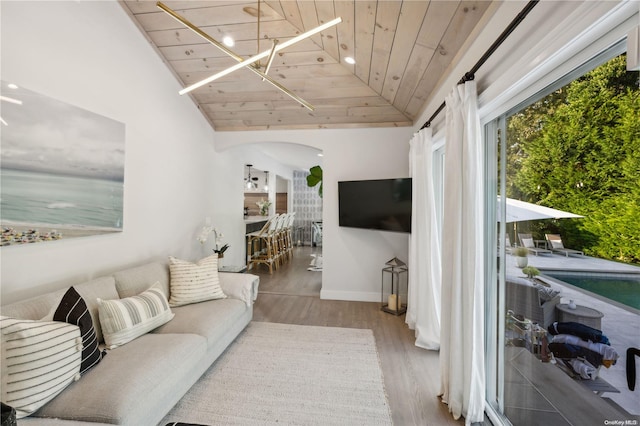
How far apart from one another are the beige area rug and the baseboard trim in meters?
1.18

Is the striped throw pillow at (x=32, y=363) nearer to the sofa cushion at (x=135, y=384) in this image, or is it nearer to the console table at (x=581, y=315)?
the sofa cushion at (x=135, y=384)

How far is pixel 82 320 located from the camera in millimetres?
1637

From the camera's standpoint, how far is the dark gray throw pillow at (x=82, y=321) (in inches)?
62.6

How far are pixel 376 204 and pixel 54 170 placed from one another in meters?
3.12

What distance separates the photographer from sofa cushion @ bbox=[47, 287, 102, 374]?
1590mm

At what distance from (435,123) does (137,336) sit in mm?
3092

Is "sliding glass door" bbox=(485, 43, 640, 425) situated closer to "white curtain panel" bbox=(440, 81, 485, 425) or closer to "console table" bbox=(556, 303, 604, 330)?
"console table" bbox=(556, 303, 604, 330)

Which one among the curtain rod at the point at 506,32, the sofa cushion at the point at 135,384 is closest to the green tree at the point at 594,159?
the curtain rod at the point at 506,32

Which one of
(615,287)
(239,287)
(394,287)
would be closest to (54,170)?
(239,287)

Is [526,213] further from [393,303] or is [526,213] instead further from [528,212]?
[393,303]

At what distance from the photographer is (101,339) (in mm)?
1977

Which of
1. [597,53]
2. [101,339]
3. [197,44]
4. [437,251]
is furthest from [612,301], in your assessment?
[197,44]

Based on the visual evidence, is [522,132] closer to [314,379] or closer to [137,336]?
[314,379]

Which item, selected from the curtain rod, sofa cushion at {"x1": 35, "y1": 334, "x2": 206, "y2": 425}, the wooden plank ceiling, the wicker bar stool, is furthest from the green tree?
the wicker bar stool
